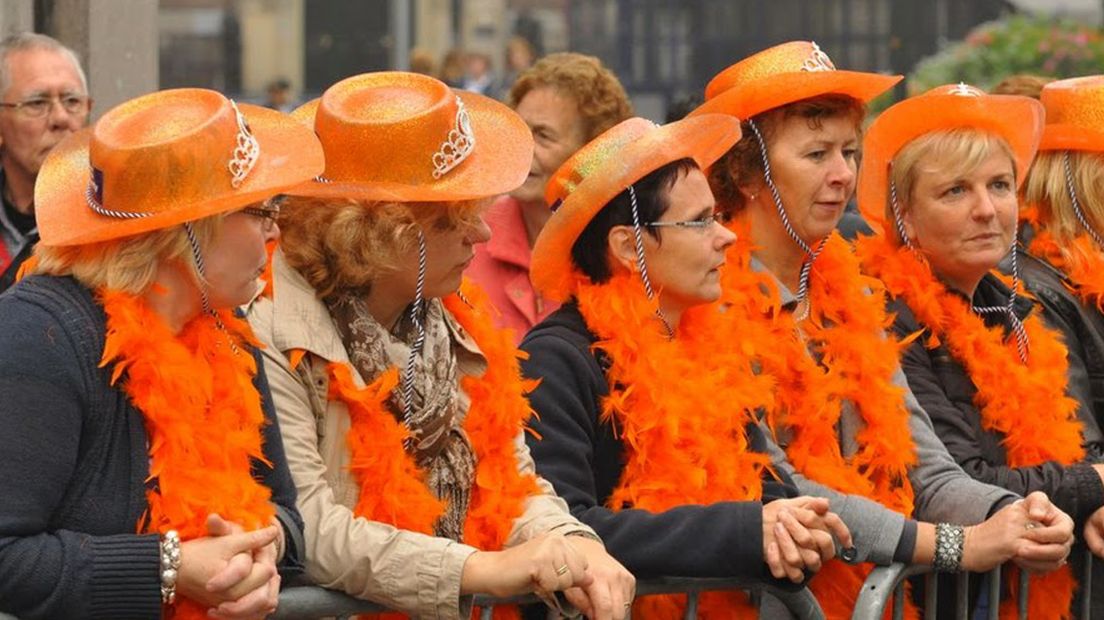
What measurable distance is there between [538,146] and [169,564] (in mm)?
2924

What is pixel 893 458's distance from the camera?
14.8 ft

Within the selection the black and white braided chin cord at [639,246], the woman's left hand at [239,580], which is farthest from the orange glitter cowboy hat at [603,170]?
the woman's left hand at [239,580]

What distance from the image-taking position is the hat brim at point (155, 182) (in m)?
3.29

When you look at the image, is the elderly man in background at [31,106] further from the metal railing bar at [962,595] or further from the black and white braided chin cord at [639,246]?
the metal railing bar at [962,595]

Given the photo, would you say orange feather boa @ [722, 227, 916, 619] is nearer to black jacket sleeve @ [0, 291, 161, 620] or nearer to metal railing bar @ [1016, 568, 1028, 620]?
metal railing bar @ [1016, 568, 1028, 620]

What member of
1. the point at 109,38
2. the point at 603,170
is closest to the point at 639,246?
the point at 603,170

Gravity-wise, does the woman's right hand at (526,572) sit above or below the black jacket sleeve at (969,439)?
above

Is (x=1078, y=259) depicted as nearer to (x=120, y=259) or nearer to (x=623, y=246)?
(x=623, y=246)

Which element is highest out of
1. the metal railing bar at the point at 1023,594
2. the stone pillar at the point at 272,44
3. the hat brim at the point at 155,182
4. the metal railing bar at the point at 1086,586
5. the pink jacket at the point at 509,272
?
the hat brim at the point at 155,182

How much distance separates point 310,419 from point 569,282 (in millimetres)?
887

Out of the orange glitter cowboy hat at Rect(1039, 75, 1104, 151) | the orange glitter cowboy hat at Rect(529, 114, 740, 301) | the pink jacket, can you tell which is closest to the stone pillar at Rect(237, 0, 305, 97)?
the pink jacket

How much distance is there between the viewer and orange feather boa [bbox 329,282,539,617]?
148 inches

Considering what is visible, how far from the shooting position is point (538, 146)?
596cm

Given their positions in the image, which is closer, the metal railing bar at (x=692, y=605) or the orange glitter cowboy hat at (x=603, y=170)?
the metal railing bar at (x=692, y=605)
